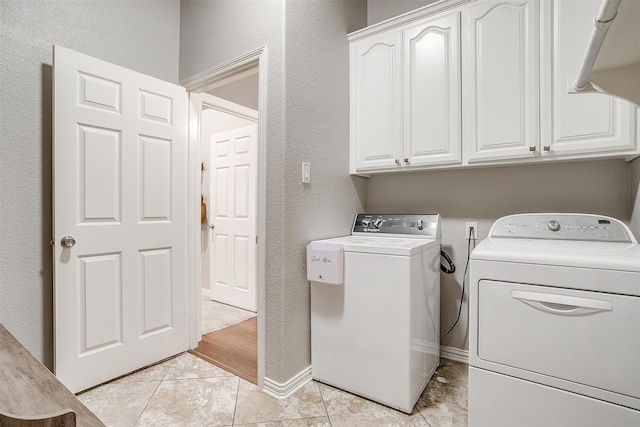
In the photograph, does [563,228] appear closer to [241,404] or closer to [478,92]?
[478,92]

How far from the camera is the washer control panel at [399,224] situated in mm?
1960

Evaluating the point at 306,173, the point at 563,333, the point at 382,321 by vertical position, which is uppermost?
the point at 306,173

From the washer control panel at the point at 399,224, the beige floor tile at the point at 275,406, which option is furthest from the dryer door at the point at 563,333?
the beige floor tile at the point at 275,406

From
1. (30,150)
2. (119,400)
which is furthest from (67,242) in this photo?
(119,400)

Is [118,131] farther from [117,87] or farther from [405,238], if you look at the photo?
[405,238]

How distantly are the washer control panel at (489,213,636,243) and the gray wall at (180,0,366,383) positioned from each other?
3.24 feet

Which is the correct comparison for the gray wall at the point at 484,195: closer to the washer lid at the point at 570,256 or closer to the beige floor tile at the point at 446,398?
the beige floor tile at the point at 446,398

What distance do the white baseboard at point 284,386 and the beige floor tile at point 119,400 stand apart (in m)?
0.63

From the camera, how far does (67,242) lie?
1702 millimetres

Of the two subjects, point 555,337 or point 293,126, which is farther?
point 293,126

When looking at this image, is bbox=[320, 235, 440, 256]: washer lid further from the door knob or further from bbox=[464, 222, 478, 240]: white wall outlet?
the door knob

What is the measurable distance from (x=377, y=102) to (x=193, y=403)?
208 centimetres

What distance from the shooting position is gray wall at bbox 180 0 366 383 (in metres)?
1.76

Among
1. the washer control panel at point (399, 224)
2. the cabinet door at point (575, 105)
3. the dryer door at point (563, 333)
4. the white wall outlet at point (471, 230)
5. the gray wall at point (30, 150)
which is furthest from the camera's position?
the white wall outlet at point (471, 230)
